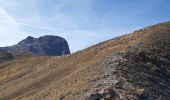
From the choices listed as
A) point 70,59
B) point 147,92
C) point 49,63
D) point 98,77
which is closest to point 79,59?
point 70,59

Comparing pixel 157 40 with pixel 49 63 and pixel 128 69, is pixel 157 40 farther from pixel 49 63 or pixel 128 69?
pixel 49 63

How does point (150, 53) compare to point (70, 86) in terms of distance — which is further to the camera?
point (150, 53)

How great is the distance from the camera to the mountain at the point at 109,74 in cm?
3506

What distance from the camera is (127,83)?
116 ft

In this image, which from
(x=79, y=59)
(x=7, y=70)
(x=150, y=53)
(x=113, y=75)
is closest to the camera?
(x=113, y=75)

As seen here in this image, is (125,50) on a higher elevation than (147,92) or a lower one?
higher

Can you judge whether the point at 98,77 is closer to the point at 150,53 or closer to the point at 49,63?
the point at 150,53

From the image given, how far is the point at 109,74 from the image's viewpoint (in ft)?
122

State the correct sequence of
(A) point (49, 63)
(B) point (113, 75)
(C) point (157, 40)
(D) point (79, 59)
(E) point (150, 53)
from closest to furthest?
(B) point (113, 75)
(E) point (150, 53)
(C) point (157, 40)
(D) point (79, 59)
(A) point (49, 63)

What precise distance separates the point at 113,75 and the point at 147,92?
12.5 feet

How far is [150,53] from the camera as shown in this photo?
42750 millimetres

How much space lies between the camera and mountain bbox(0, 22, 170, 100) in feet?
115

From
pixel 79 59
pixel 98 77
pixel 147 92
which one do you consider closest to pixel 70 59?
pixel 79 59

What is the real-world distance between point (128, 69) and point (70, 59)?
16163 millimetres
